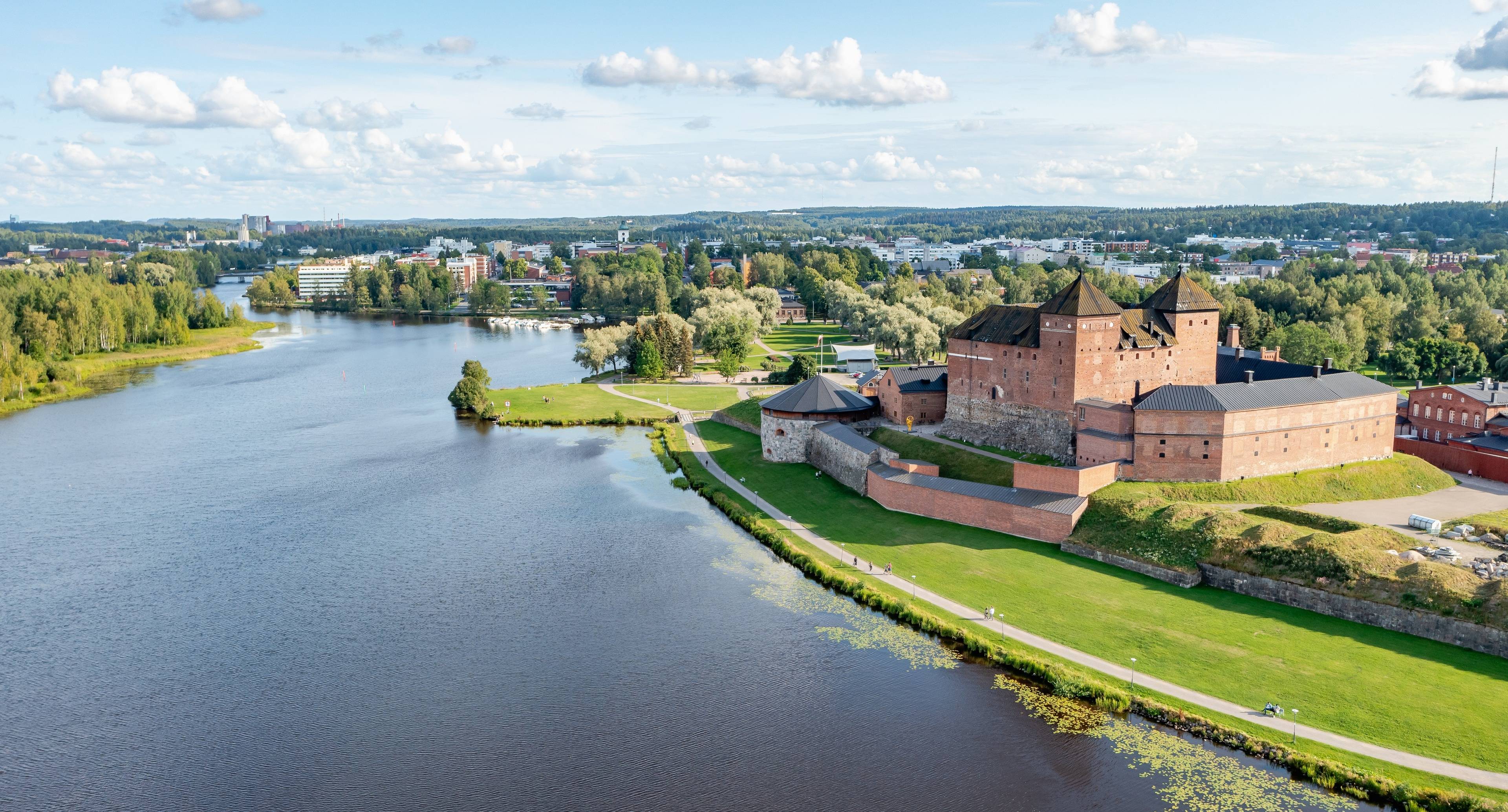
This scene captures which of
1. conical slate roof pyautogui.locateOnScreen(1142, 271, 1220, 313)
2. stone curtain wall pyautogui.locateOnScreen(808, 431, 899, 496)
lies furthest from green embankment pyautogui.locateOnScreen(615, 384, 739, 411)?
conical slate roof pyautogui.locateOnScreen(1142, 271, 1220, 313)

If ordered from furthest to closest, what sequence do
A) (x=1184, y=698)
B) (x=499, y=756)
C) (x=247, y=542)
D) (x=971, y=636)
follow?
1. (x=247, y=542)
2. (x=971, y=636)
3. (x=1184, y=698)
4. (x=499, y=756)

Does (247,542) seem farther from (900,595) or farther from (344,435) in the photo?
(900,595)

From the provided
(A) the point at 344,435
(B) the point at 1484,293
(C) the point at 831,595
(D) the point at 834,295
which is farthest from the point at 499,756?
(B) the point at 1484,293

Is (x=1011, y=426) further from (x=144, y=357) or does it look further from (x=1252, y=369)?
(x=144, y=357)

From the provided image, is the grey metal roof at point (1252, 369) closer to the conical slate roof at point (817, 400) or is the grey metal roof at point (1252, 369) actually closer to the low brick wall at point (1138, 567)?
the low brick wall at point (1138, 567)

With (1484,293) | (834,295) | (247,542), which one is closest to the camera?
(247,542)
